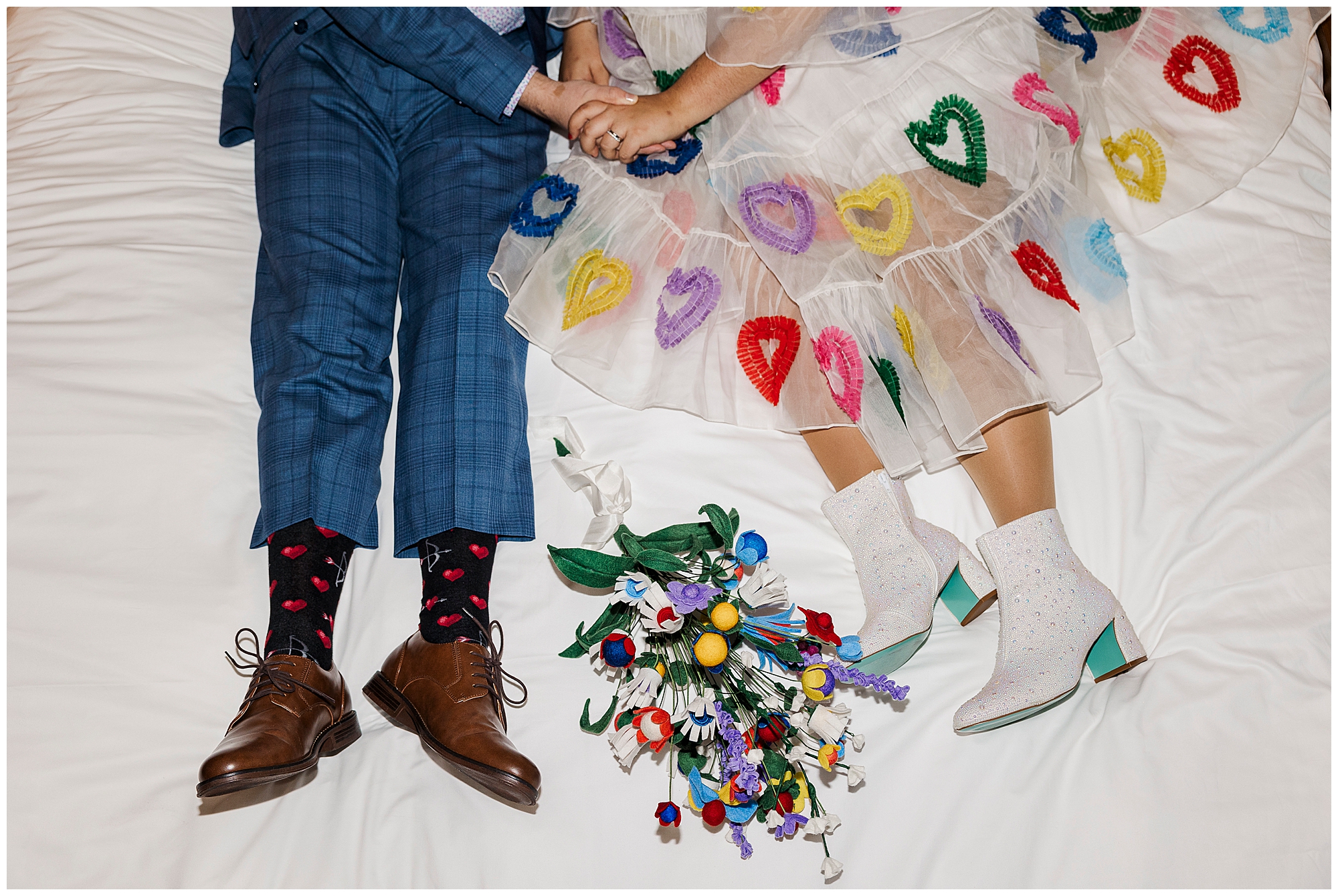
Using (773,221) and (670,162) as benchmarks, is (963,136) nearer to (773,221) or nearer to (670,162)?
(773,221)

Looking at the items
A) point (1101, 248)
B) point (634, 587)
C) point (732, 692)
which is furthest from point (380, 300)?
point (1101, 248)

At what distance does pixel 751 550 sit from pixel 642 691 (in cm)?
16

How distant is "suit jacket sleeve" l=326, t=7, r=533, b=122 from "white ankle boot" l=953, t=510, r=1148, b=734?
0.86 m

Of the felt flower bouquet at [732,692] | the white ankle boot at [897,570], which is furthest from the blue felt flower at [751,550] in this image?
the white ankle boot at [897,570]

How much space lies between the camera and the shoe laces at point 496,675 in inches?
39.6

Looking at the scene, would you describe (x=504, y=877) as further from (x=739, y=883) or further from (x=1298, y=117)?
(x=1298, y=117)

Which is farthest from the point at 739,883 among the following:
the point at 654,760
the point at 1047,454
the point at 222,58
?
the point at 222,58

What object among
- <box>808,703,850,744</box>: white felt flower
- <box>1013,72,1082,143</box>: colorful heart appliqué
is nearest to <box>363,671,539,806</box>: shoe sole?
<box>808,703,850,744</box>: white felt flower

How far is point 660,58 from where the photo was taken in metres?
1.16

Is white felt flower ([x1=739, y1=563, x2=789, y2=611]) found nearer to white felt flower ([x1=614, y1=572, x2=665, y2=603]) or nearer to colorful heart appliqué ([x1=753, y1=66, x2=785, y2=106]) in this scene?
white felt flower ([x1=614, y1=572, x2=665, y2=603])

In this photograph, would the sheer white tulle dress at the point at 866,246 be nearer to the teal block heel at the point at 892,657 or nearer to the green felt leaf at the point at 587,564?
the teal block heel at the point at 892,657

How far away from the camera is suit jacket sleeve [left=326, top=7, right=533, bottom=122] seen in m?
1.21

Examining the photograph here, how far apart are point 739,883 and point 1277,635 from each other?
25.4 inches

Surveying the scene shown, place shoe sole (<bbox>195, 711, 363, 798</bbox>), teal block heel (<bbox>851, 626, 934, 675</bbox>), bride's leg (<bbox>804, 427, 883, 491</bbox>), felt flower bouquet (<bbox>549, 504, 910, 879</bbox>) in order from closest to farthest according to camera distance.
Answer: felt flower bouquet (<bbox>549, 504, 910, 879</bbox>) → shoe sole (<bbox>195, 711, 363, 798</bbox>) → teal block heel (<bbox>851, 626, 934, 675</bbox>) → bride's leg (<bbox>804, 427, 883, 491</bbox>)
